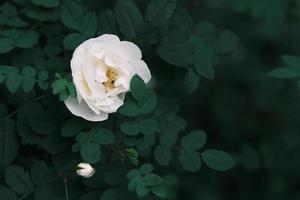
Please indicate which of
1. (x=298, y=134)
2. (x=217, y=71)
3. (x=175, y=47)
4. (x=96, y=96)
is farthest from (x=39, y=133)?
(x=217, y=71)

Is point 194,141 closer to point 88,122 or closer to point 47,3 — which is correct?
point 88,122

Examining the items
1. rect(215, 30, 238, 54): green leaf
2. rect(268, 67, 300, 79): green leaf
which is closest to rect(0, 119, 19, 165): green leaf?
rect(215, 30, 238, 54): green leaf

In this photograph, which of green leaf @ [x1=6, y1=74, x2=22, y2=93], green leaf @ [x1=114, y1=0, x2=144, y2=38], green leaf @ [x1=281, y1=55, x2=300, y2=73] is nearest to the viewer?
green leaf @ [x1=6, y1=74, x2=22, y2=93]

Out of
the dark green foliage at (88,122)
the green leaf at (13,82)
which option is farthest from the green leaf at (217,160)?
the green leaf at (13,82)

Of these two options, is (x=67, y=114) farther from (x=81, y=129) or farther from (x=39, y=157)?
(x=39, y=157)

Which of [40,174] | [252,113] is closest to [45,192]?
[40,174]

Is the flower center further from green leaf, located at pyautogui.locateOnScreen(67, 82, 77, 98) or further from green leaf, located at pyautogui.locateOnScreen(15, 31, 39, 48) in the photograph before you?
green leaf, located at pyautogui.locateOnScreen(15, 31, 39, 48)
